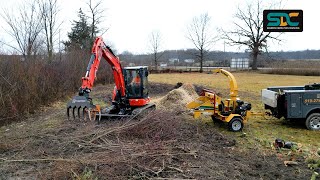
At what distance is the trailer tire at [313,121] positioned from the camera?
11.0 m

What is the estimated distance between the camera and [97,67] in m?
10.2

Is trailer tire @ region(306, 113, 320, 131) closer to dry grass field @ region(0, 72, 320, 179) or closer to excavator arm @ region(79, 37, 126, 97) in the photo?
dry grass field @ region(0, 72, 320, 179)

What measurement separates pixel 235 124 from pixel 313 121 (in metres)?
2.75

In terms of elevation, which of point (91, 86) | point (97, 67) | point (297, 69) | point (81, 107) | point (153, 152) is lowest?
point (153, 152)

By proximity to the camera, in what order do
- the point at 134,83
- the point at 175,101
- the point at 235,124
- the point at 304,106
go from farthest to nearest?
1. the point at 175,101
2. the point at 134,83
3. the point at 304,106
4. the point at 235,124

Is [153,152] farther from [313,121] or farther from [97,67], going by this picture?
[313,121]

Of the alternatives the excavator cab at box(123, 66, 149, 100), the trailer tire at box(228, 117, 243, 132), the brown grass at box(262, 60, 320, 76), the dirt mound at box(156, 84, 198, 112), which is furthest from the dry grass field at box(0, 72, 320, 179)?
→ the brown grass at box(262, 60, 320, 76)

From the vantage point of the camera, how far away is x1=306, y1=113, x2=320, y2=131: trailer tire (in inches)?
432

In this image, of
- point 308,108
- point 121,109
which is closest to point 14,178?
point 121,109

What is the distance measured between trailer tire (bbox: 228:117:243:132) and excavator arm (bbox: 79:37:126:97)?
421 cm

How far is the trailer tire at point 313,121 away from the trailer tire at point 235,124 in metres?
2.38

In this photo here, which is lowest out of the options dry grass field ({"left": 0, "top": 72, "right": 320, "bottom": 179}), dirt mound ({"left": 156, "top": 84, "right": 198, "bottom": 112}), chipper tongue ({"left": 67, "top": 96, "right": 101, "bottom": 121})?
dry grass field ({"left": 0, "top": 72, "right": 320, "bottom": 179})

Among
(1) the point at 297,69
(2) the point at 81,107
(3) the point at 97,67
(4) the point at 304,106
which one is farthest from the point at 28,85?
(1) the point at 297,69

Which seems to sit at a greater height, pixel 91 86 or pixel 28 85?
pixel 91 86
